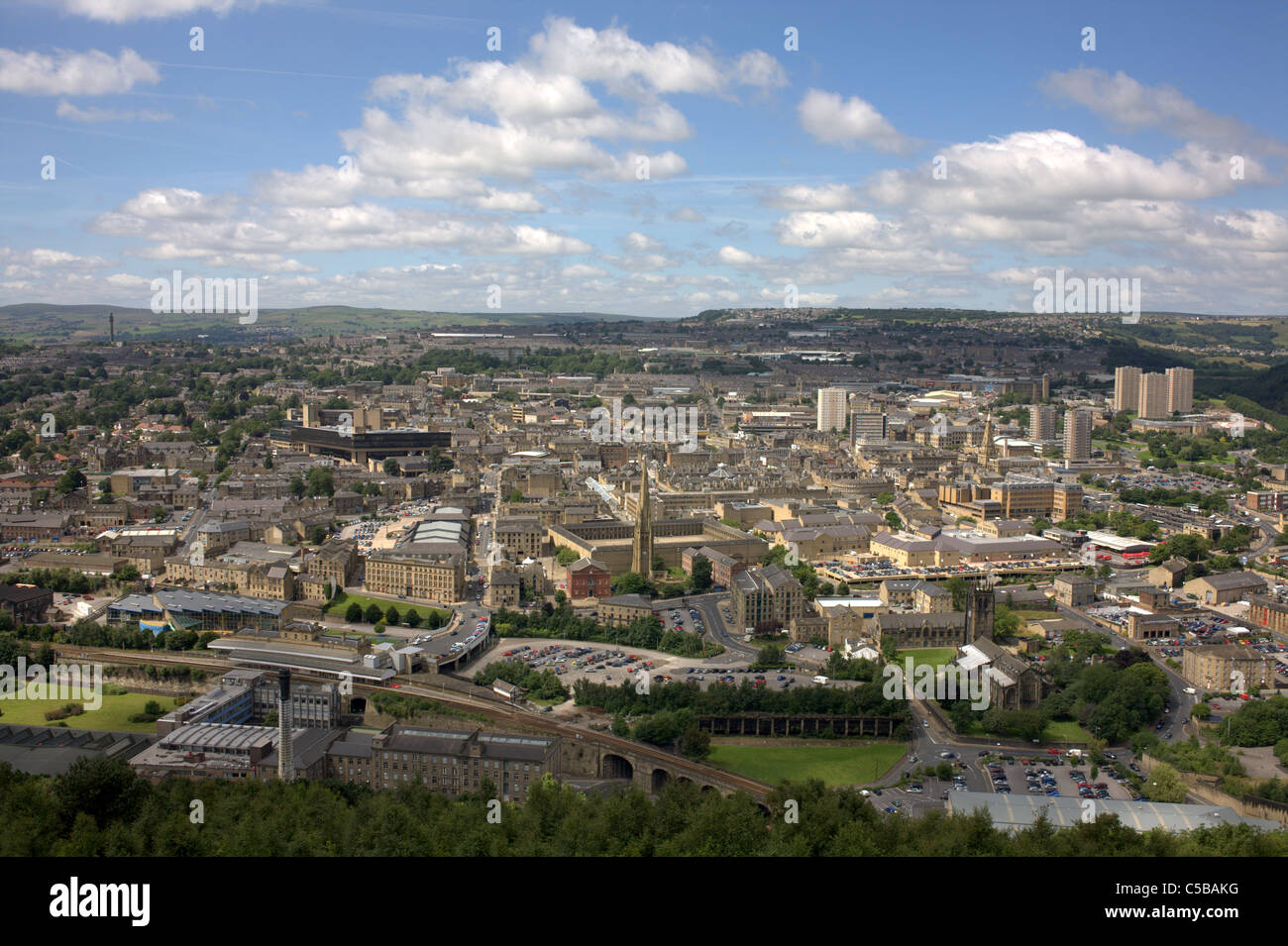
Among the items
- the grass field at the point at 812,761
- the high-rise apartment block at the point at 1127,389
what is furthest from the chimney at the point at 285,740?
the high-rise apartment block at the point at 1127,389

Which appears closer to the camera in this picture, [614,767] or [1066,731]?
[614,767]

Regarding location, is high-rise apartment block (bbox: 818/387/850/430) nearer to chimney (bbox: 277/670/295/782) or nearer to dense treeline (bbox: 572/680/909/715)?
dense treeline (bbox: 572/680/909/715)

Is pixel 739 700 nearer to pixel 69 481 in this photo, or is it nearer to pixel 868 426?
pixel 69 481

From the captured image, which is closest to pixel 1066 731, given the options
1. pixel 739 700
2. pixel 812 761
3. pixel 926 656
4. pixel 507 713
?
pixel 926 656

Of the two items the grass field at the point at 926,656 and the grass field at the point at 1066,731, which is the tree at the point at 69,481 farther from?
the grass field at the point at 1066,731

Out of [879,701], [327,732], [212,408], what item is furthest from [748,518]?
[212,408]

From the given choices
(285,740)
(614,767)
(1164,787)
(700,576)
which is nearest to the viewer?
(1164,787)
